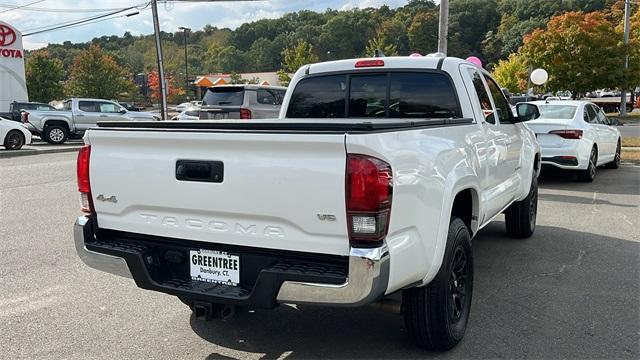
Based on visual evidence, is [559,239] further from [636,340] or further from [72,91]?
[72,91]

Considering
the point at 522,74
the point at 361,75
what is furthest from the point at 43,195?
the point at 522,74

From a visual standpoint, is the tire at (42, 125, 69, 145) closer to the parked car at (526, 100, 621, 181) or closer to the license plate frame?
the parked car at (526, 100, 621, 181)

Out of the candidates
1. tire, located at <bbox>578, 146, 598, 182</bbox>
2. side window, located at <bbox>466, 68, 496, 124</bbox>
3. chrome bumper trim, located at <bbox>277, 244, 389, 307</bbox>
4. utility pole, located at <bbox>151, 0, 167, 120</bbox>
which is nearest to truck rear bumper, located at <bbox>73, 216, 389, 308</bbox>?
chrome bumper trim, located at <bbox>277, 244, 389, 307</bbox>

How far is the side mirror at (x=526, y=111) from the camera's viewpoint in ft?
18.7

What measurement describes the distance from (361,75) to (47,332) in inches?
130

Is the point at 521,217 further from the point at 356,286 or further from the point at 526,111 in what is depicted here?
the point at 356,286

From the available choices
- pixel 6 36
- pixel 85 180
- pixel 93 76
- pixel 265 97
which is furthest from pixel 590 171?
pixel 93 76

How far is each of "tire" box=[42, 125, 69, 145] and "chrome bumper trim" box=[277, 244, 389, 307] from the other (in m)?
21.7

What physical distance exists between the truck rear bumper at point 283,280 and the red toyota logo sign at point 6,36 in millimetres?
34771

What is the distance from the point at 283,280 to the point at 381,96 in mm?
2546

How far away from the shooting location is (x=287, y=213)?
110 inches

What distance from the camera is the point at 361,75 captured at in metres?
4.92

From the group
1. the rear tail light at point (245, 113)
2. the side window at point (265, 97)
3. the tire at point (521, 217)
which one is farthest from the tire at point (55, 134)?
the tire at point (521, 217)

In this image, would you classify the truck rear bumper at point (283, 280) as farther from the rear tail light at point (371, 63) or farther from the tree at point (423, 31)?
the tree at point (423, 31)
